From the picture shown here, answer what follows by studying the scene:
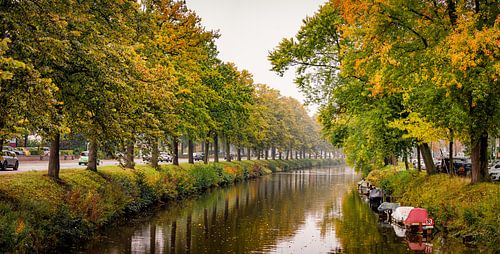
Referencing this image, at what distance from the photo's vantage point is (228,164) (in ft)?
196

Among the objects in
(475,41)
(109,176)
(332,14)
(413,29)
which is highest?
(332,14)

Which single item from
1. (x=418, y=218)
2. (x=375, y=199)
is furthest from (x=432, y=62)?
(x=375, y=199)

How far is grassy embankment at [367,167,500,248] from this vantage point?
18.0m

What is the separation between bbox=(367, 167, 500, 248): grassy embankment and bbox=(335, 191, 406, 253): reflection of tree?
98.8 inches

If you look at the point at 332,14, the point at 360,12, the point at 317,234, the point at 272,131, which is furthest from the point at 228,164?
the point at 360,12

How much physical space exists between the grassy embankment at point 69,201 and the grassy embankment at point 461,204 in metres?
15.8

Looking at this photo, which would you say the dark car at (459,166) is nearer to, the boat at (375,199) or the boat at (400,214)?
the boat at (375,199)

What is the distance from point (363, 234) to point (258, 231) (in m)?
5.10

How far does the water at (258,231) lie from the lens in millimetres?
19094

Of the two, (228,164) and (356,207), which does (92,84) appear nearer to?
(356,207)

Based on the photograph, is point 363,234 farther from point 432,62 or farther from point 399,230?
point 432,62

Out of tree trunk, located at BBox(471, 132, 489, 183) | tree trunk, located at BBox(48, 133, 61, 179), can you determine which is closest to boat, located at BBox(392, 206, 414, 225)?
tree trunk, located at BBox(471, 132, 489, 183)

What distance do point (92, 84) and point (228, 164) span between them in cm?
4445

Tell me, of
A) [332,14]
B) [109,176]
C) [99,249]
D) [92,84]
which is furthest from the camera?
[332,14]
